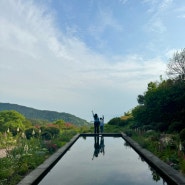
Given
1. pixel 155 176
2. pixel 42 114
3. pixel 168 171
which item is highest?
pixel 42 114

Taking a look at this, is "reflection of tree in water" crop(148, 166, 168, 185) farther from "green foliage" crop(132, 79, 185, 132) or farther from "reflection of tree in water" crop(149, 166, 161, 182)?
"green foliage" crop(132, 79, 185, 132)

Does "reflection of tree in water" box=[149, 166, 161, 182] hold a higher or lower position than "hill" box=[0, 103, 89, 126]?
lower

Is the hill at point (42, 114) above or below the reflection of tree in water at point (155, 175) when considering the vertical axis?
above

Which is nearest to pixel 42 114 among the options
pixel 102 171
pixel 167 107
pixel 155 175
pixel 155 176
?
pixel 167 107

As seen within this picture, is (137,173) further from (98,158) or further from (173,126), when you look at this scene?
(173,126)

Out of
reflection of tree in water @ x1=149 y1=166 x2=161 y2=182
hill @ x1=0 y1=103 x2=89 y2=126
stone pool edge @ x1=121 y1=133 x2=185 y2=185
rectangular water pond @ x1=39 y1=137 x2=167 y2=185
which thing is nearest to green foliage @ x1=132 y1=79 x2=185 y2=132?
rectangular water pond @ x1=39 y1=137 x2=167 y2=185

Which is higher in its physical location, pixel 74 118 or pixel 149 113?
pixel 74 118

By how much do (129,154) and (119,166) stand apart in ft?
12.1

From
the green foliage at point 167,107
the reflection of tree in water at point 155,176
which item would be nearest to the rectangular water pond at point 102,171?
the reflection of tree in water at point 155,176

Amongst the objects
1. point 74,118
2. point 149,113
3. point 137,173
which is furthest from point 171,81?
point 74,118

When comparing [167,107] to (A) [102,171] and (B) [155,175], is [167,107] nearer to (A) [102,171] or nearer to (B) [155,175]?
(A) [102,171]

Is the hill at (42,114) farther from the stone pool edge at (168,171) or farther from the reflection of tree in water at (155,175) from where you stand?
the reflection of tree in water at (155,175)

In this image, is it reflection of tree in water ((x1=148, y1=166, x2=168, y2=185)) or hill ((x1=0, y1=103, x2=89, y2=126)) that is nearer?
reflection of tree in water ((x1=148, y1=166, x2=168, y2=185))

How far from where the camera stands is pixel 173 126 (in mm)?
21781
